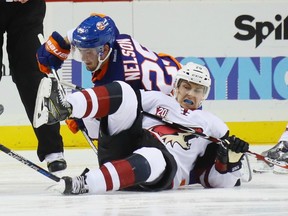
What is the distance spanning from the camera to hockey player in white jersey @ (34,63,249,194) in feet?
11.1

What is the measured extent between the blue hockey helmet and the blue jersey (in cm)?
16

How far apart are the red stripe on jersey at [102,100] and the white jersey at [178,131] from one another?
337 mm

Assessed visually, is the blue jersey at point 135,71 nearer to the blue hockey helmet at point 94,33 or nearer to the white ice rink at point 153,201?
the blue hockey helmet at point 94,33

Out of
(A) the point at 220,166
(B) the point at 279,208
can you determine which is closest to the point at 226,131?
(A) the point at 220,166

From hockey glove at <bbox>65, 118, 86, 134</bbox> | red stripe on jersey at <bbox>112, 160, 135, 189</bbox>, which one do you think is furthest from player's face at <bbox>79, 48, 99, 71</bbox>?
red stripe on jersey at <bbox>112, 160, 135, 189</bbox>

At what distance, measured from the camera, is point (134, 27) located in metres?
6.20

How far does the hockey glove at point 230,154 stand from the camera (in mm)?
3596

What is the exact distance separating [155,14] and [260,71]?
2.50 ft

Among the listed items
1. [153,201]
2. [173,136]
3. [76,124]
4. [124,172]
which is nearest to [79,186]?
[124,172]

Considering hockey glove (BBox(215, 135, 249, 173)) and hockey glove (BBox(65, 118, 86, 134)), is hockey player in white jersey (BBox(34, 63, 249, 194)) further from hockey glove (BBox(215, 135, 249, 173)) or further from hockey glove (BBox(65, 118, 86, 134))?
hockey glove (BBox(65, 118, 86, 134))

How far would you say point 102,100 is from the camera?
341 cm

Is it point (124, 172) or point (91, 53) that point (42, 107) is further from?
point (91, 53)

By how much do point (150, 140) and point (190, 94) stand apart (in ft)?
0.92

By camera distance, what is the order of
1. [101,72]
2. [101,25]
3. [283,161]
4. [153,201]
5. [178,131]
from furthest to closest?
1. [283,161]
2. [101,72]
3. [101,25]
4. [178,131]
5. [153,201]
